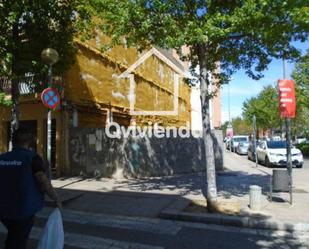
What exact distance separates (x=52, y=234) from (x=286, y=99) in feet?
24.4

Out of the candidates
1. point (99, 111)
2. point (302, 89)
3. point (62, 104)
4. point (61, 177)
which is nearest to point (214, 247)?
point (61, 177)

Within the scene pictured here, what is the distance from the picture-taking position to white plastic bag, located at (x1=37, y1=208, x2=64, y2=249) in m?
4.15

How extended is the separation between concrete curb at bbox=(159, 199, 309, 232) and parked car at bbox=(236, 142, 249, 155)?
81.3 ft

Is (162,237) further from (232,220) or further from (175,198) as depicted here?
(175,198)

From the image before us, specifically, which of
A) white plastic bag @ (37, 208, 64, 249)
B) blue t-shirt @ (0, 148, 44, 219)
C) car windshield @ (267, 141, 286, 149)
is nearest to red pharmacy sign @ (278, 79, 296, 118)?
white plastic bag @ (37, 208, 64, 249)

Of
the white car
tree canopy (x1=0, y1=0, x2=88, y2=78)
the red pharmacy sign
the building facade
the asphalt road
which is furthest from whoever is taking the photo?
the white car

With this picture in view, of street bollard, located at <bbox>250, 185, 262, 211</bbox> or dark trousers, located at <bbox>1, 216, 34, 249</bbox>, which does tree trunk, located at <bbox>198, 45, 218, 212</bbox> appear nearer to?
street bollard, located at <bbox>250, 185, 262, 211</bbox>

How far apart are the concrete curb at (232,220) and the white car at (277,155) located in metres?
13.3

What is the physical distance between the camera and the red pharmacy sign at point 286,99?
9.75 m

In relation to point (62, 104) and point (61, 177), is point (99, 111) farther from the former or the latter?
point (61, 177)

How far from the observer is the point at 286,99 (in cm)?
978

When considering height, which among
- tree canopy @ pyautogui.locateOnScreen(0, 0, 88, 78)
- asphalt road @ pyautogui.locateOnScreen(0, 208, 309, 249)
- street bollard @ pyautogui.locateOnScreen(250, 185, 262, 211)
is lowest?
asphalt road @ pyautogui.locateOnScreen(0, 208, 309, 249)

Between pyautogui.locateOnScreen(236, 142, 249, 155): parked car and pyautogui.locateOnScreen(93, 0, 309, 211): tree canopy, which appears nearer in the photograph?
pyautogui.locateOnScreen(93, 0, 309, 211): tree canopy

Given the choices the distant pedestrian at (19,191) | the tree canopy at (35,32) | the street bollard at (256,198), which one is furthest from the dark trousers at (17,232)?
the tree canopy at (35,32)
